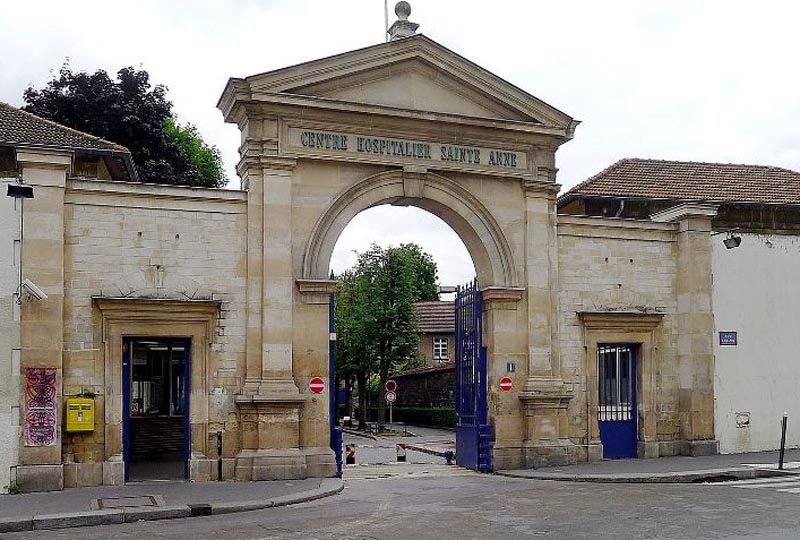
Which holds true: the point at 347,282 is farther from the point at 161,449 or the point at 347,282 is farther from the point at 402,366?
the point at 161,449

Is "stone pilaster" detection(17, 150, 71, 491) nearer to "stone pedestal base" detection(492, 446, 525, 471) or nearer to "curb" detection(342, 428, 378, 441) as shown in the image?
"stone pedestal base" detection(492, 446, 525, 471)

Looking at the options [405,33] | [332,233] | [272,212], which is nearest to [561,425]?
[332,233]

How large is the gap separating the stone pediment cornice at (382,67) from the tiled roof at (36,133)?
10.7ft

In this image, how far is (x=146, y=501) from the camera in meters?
14.5

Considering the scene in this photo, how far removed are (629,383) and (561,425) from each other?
2.36 meters

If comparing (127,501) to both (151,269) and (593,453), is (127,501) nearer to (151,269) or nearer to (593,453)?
(151,269)

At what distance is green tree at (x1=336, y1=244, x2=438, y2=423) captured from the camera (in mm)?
44594

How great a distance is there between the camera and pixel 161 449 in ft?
77.1

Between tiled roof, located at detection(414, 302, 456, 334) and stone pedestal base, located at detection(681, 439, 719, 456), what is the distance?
1458 inches

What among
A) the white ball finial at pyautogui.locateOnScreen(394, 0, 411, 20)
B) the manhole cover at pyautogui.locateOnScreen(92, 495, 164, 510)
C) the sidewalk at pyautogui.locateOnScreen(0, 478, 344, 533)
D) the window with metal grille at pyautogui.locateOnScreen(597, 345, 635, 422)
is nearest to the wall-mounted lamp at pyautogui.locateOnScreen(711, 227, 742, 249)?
the window with metal grille at pyautogui.locateOnScreen(597, 345, 635, 422)

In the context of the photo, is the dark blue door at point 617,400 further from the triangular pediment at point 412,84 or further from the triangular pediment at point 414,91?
the triangular pediment at point 414,91

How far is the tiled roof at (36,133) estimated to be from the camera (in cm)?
1871

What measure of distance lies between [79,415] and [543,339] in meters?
9.30

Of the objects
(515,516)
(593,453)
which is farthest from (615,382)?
(515,516)
